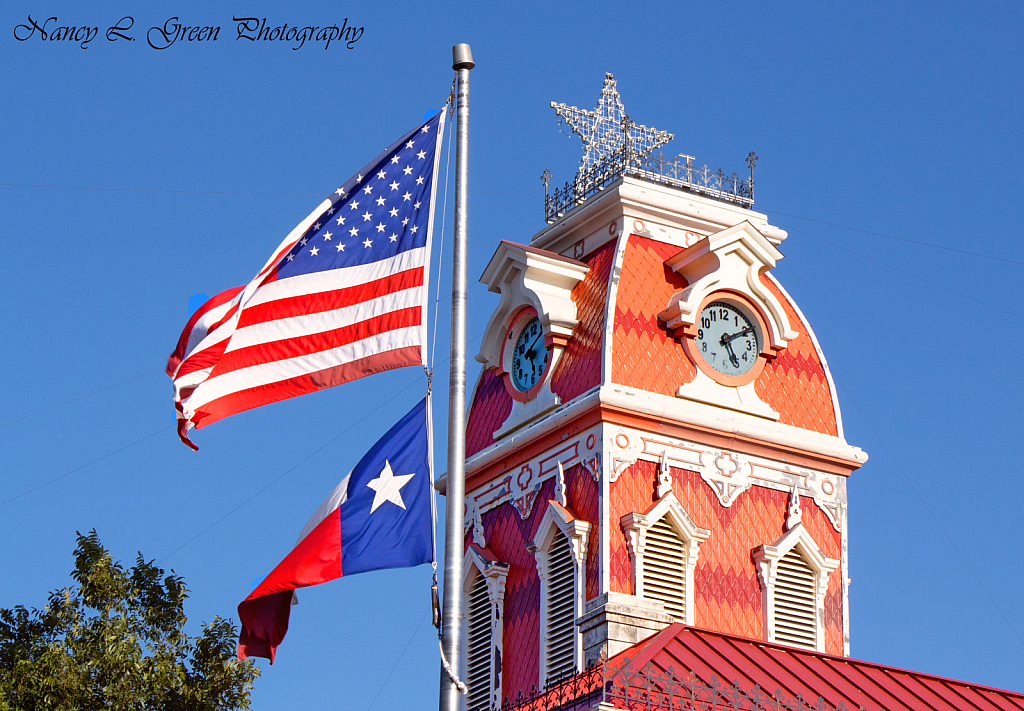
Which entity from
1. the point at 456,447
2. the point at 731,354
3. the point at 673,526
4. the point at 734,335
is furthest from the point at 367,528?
the point at 734,335

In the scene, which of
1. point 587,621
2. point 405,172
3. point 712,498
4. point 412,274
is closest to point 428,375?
point 412,274

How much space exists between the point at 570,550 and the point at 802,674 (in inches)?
209

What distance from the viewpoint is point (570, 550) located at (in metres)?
29.9

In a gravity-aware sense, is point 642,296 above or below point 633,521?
above

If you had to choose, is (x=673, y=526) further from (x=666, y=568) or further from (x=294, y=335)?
(x=294, y=335)

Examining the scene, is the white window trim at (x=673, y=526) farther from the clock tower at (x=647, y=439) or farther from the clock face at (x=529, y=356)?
the clock face at (x=529, y=356)

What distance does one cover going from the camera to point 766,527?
102ft

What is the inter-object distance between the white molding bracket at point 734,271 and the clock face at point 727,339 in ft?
1.02

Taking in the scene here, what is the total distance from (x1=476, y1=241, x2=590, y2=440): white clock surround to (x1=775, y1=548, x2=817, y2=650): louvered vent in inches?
191

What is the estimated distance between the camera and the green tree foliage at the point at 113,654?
25.9 meters

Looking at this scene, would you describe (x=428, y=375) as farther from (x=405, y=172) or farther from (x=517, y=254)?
(x=517, y=254)

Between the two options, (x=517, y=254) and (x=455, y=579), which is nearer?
(x=455, y=579)

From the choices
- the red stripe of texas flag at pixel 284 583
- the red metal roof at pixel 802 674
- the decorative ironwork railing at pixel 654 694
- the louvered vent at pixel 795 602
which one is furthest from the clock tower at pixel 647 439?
the red stripe of texas flag at pixel 284 583

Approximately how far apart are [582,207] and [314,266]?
11.6 m
